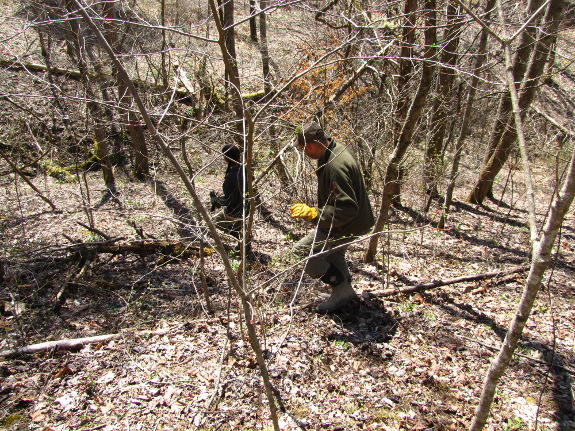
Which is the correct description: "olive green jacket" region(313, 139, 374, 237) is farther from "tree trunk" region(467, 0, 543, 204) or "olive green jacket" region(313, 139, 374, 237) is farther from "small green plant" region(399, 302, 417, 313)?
"tree trunk" region(467, 0, 543, 204)

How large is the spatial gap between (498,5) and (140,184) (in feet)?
29.4

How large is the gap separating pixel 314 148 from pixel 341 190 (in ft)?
1.76

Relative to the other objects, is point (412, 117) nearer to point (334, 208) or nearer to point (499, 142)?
point (334, 208)

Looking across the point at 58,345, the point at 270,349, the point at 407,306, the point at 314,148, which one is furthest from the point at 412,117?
the point at 58,345

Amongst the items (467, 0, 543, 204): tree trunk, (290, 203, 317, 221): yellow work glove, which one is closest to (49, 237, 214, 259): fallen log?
(290, 203, 317, 221): yellow work glove

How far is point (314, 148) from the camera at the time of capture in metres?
3.87

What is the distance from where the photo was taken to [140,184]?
9.66 metres

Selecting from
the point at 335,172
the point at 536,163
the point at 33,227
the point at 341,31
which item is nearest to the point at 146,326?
the point at 335,172

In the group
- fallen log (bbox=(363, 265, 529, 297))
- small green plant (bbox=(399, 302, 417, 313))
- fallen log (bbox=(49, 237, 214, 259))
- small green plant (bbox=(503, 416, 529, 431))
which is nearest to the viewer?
small green plant (bbox=(503, 416, 529, 431))

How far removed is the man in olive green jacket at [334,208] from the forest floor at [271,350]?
13.5 inches

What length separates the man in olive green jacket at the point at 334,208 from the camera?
375 cm

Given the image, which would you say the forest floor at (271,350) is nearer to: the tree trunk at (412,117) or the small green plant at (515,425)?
the small green plant at (515,425)

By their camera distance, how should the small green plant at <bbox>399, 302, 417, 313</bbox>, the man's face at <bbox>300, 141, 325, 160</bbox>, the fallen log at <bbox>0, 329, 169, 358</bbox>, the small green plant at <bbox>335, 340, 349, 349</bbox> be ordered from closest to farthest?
the fallen log at <bbox>0, 329, 169, 358</bbox>, the small green plant at <bbox>335, 340, 349, 349</bbox>, the man's face at <bbox>300, 141, 325, 160</bbox>, the small green plant at <bbox>399, 302, 417, 313</bbox>

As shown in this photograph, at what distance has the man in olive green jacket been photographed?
3.75 meters
